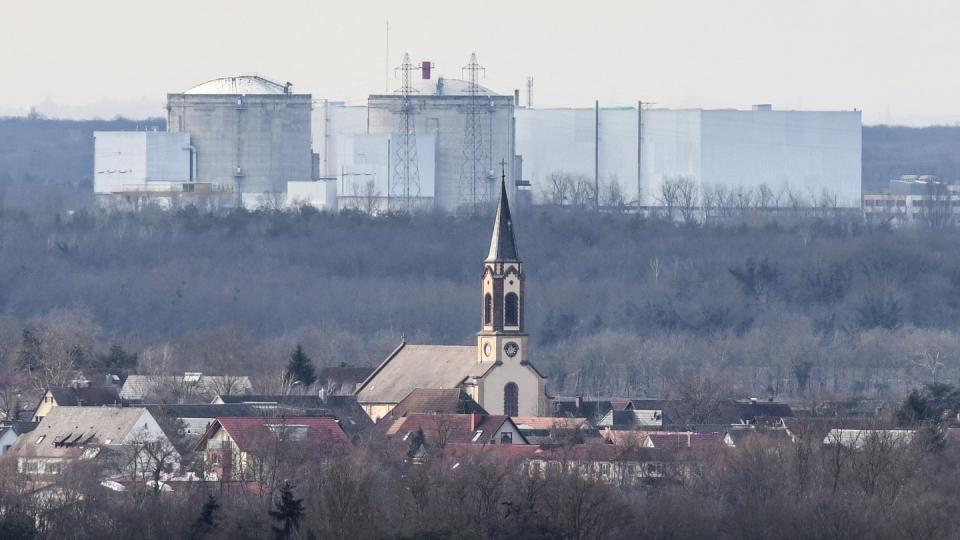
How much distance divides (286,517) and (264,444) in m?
14.8

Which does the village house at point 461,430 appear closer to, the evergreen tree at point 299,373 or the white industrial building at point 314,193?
the evergreen tree at point 299,373

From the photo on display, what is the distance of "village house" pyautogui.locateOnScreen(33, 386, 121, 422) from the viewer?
238ft

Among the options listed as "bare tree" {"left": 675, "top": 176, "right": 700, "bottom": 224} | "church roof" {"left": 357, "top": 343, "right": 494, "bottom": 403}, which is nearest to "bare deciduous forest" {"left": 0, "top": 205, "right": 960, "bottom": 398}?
"bare tree" {"left": 675, "top": 176, "right": 700, "bottom": 224}

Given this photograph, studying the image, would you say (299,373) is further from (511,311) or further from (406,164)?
(406,164)

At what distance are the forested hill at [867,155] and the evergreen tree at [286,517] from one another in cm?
12136

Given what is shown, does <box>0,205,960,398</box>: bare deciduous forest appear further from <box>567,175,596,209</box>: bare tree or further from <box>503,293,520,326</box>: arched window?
<box>503,293,520,326</box>: arched window

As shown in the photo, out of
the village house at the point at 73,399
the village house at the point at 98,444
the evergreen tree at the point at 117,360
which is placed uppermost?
the evergreen tree at the point at 117,360

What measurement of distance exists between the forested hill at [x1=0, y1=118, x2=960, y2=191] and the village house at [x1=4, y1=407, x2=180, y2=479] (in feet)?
329

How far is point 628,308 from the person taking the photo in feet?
388

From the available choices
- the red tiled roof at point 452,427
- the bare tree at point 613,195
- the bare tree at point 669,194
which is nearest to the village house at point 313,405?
the red tiled roof at point 452,427

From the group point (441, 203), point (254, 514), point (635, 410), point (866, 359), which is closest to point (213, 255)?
point (441, 203)

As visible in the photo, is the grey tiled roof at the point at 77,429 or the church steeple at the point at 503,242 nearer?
the grey tiled roof at the point at 77,429

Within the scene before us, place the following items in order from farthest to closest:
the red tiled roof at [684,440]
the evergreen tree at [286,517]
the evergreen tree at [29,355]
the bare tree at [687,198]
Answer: the bare tree at [687,198] → the evergreen tree at [29,355] → the red tiled roof at [684,440] → the evergreen tree at [286,517]

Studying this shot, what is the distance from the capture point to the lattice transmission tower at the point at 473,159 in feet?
379
